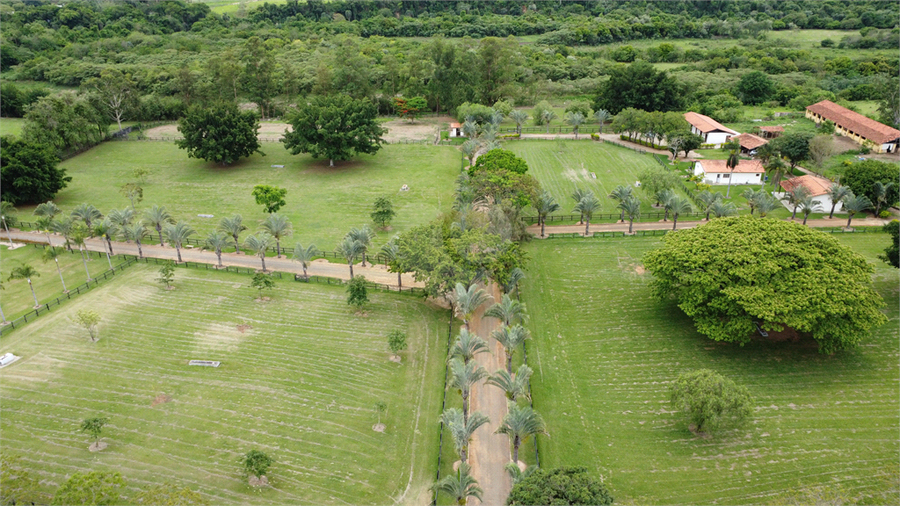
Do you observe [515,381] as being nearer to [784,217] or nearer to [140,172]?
[784,217]

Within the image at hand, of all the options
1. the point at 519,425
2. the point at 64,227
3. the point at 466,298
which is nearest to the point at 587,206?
the point at 466,298

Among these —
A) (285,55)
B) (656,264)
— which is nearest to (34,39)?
(285,55)

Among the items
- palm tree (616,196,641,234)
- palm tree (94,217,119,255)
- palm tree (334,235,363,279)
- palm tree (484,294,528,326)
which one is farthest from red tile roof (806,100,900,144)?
palm tree (94,217,119,255)

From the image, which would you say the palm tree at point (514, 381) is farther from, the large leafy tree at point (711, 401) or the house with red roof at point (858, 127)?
the house with red roof at point (858, 127)

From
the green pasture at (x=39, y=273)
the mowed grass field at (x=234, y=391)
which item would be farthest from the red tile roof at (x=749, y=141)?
the green pasture at (x=39, y=273)

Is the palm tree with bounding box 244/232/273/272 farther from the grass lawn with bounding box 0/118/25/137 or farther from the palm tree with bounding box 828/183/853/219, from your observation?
the grass lawn with bounding box 0/118/25/137

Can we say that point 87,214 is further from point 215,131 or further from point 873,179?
point 873,179
